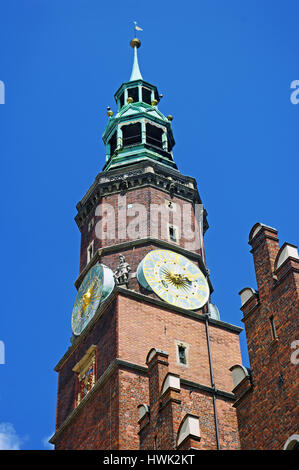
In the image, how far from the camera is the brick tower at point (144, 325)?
94.1 ft

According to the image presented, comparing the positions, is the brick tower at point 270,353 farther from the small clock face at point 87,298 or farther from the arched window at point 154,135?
the arched window at point 154,135

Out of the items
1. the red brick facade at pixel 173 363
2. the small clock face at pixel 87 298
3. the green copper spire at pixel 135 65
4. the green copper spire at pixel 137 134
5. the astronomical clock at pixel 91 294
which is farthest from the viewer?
the green copper spire at pixel 135 65

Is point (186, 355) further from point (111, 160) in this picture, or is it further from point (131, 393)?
point (111, 160)

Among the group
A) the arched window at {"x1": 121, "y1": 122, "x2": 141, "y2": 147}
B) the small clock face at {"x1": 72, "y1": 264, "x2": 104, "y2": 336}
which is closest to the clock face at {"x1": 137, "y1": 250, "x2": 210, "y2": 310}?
the small clock face at {"x1": 72, "y1": 264, "x2": 104, "y2": 336}

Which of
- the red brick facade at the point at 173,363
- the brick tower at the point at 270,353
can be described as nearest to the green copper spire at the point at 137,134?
the red brick facade at the point at 173,363

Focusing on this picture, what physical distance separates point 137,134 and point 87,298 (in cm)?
1229

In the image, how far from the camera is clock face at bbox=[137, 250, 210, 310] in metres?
34.9

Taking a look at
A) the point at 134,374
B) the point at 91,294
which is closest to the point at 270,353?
the point at 134,374

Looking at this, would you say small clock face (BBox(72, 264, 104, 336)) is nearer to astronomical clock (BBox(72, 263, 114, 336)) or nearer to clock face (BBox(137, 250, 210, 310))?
astronomical clock (BBox(72, 263, 114, 336))

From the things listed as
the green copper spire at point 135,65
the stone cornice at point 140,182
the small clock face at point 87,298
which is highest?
the green copper spire at point 135,65

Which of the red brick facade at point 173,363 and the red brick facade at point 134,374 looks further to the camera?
the red brick facade at point 134,374

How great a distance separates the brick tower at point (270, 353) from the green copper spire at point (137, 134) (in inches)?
836

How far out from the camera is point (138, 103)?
47094 mm
